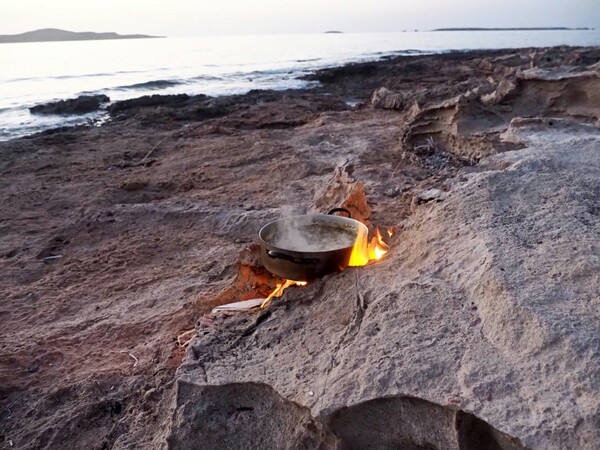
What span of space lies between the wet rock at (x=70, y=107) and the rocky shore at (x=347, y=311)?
34.7ft

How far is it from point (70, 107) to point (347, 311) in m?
16.9

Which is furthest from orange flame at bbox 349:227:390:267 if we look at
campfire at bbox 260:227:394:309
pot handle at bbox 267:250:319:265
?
pot handle at bbox 267:250:319:265

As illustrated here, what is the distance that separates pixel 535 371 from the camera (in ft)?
6.88

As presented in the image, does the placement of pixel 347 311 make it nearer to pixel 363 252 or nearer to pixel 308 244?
pixel 363 252

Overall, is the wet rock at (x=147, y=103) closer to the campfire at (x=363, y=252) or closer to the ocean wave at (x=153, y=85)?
the ocean wave at (x=153, y=85)

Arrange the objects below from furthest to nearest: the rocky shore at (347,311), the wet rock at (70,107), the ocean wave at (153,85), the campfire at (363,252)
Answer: the ocean wave at (153,85)
the wet rock at (70,107)
the campfire at (363,252)
the rocky shore at (347,311)

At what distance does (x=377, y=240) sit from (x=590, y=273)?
1.44 meters

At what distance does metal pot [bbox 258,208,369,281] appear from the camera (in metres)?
3.20

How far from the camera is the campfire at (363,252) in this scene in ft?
10.9

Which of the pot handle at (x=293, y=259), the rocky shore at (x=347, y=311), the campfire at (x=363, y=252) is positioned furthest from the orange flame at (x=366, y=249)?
the pot handle at (x=293, y=259)

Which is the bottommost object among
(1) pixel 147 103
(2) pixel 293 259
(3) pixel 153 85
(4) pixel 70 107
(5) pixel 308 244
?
(3) pixel 153 85

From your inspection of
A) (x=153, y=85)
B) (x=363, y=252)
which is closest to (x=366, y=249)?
(x=363, y=252)

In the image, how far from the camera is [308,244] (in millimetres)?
3711

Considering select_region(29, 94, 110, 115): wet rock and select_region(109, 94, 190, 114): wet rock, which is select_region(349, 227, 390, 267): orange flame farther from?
select_region(29, 94, 110, 115): wet rock
